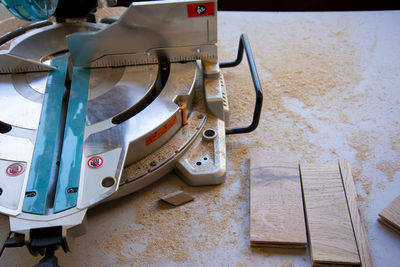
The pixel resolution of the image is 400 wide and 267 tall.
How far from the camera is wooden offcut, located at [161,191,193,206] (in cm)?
119

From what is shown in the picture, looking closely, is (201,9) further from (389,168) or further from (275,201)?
(389,168)

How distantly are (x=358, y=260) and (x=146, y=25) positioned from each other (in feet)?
3.27

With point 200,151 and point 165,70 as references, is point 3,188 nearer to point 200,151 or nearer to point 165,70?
point 200,151

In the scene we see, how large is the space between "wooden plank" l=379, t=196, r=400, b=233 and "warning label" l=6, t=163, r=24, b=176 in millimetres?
1055

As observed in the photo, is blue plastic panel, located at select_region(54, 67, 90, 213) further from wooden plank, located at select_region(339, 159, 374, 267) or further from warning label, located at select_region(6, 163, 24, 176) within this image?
wooden plank, located at select_region(339, 159, 374, 267)

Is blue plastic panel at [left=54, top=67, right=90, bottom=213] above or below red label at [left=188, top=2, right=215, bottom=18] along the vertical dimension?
below

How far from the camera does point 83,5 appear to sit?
1.51 meters

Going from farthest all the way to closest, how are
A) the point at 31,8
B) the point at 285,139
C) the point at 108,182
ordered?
1. the point at 285,139
2. the point at 31,8
3. the point at 108,182

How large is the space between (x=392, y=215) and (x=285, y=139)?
17.8 inches

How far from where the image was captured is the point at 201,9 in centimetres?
132

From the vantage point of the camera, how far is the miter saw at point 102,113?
1.01 meters

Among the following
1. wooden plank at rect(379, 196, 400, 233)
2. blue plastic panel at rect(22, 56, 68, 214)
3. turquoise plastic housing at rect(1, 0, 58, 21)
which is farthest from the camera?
turquoise plastic housing at rect(1, 0, 58, 21)

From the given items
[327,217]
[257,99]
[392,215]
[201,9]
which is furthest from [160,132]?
[392,215]

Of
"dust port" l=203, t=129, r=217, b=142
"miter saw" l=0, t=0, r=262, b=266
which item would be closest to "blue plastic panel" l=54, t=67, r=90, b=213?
"miter saw" l=0, t=0, r=262, b=266
